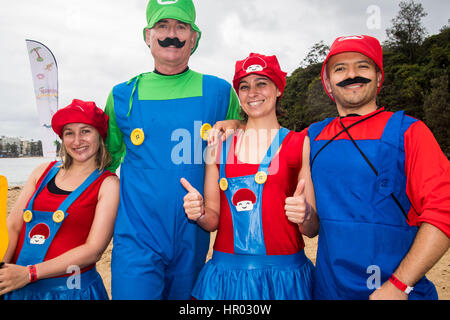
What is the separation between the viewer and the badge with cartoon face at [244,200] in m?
2.07

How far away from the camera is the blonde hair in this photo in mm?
2602

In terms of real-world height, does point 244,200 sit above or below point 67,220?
above

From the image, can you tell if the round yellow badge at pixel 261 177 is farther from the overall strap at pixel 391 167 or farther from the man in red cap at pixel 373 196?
the overall strap at pixel 391 167

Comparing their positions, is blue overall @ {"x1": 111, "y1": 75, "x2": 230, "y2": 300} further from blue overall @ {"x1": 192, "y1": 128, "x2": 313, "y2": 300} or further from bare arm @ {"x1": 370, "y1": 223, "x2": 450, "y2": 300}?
bare arm @ {"x1": 370, "y1": 223, "x2": 450, "y2": 300}

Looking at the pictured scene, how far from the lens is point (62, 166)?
2660 millimetres

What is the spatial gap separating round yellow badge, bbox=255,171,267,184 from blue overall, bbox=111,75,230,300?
0.50 meters

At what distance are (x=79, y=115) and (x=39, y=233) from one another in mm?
940

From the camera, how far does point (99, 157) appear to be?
2646 millimetres

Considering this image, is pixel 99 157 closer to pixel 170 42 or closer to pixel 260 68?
pixel 170 42

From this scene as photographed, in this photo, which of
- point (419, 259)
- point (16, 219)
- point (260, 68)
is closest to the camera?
point (419, 259)

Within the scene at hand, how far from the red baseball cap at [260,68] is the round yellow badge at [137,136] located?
82 centimetres

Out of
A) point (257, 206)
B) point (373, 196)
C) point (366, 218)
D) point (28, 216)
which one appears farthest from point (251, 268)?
point (28, 216)

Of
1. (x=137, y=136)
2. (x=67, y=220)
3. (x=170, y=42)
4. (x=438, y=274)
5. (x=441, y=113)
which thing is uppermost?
(x=441, y=113)

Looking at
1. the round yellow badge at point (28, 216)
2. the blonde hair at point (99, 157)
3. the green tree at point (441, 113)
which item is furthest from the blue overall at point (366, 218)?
the green tree at point (441, 113)
